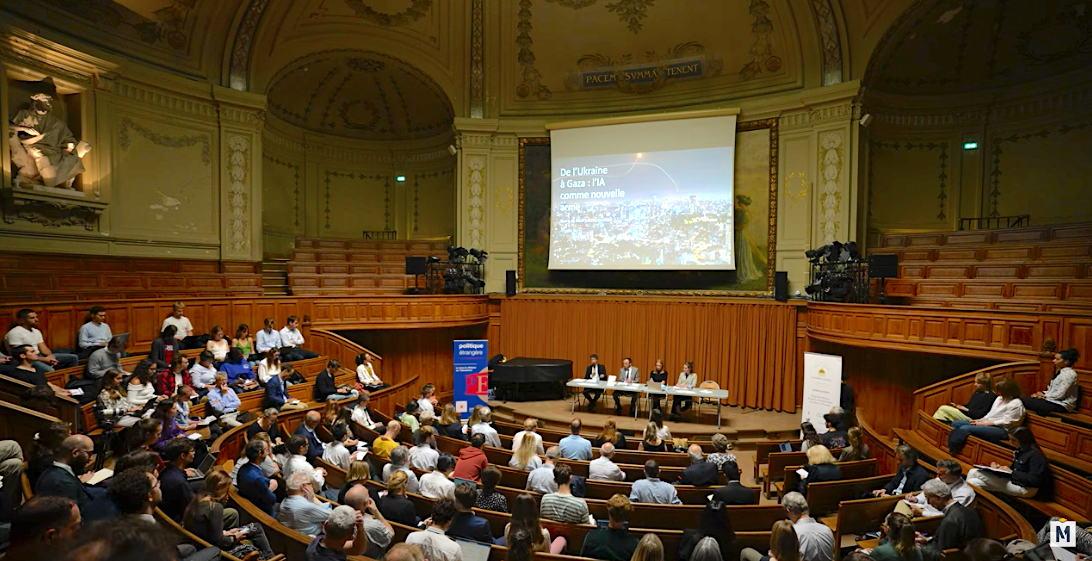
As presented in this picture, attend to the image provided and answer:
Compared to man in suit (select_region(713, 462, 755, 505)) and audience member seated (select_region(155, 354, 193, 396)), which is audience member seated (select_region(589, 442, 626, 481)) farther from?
audience member seated (select_region(155, 354, 193, 396))

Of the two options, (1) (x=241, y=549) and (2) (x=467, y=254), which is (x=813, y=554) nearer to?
(1) (x=241, y=549)

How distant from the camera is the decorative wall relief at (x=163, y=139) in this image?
10242 mm

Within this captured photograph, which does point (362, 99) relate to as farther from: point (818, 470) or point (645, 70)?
point (818, 470)

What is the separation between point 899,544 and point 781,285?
8.39 metres

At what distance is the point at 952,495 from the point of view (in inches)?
186

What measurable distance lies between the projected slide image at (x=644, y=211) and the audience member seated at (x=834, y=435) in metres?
5.34

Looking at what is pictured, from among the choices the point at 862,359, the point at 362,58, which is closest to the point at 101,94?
the point at 362,58

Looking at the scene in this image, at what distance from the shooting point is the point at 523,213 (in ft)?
46.9

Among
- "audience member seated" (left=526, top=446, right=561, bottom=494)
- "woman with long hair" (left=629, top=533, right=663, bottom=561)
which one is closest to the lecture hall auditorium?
Answer: "woman with long hair" (left=629, top=533, right=663, bottom=561)

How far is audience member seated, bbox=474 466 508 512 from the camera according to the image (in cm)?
454

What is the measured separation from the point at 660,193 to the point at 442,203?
279 inches

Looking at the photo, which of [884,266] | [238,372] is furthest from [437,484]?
[884,266]

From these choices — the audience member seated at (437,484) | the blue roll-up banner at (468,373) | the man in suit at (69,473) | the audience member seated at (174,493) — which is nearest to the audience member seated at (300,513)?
the audience member seated at (174,493)

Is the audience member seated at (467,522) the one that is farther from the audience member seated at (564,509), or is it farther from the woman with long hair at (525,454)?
Answer: the woman with long hair at (525,454)
